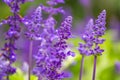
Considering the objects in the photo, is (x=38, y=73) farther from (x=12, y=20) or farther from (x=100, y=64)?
(x=100, y=64)

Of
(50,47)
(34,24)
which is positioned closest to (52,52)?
(50,47)

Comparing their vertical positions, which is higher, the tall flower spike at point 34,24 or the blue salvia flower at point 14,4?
the blue salvia flower at point 14,4

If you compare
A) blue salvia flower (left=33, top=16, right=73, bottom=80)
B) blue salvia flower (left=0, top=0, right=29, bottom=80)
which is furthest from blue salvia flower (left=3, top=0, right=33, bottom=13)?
blue salvia flower (left=33, top=16, right=73, bottom=80)

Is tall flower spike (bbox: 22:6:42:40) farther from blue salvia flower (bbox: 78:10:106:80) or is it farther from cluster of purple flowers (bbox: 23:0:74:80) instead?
blue salvia flower (bbox: 78:10:106:80)

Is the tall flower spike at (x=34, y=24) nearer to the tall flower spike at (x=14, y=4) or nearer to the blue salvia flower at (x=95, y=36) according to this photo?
the tall flower spike at (x=14, y=4)

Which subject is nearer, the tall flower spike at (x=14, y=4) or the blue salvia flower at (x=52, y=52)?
the blue salvia flower at (x=52, y=52)

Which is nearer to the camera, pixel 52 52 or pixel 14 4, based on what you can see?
pixel 52 52

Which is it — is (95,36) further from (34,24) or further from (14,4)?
(14,4)

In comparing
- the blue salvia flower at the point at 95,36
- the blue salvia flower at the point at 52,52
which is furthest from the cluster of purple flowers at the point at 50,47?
the blue salvia flower at the point at 95,36
